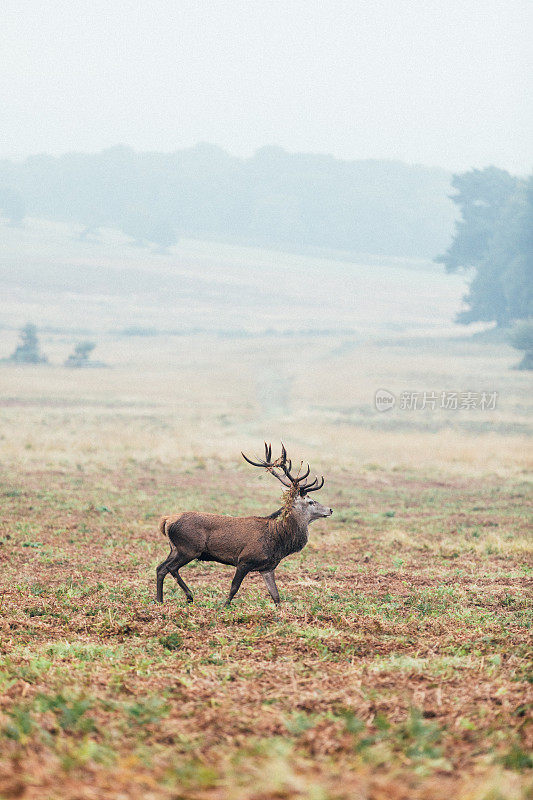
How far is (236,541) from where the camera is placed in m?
11.2

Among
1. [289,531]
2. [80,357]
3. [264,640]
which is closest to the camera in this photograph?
[264,640]

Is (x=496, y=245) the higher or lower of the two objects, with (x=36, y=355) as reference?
higher

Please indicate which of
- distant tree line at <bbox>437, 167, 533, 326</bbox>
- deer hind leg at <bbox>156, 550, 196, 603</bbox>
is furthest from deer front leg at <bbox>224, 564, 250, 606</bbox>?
distant tree line at <bbox>437, 167, 533, 326</bbox>

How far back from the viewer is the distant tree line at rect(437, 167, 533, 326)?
3563 inches

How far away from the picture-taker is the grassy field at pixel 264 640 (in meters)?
4.98

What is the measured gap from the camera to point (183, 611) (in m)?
10.6

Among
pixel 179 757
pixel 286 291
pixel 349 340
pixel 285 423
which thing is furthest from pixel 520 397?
pixel 286 291

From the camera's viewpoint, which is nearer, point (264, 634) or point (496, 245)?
point (264, 634)

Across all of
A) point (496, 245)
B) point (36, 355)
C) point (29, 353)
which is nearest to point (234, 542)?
point (36, 355)

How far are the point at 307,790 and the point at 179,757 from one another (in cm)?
116

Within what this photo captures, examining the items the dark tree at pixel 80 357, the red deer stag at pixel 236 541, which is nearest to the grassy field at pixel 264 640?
the red deer stag at pixel 236 541

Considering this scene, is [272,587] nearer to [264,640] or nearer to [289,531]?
[289,531]

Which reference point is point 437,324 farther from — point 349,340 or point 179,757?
point 179,757

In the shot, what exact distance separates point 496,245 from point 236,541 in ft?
300
